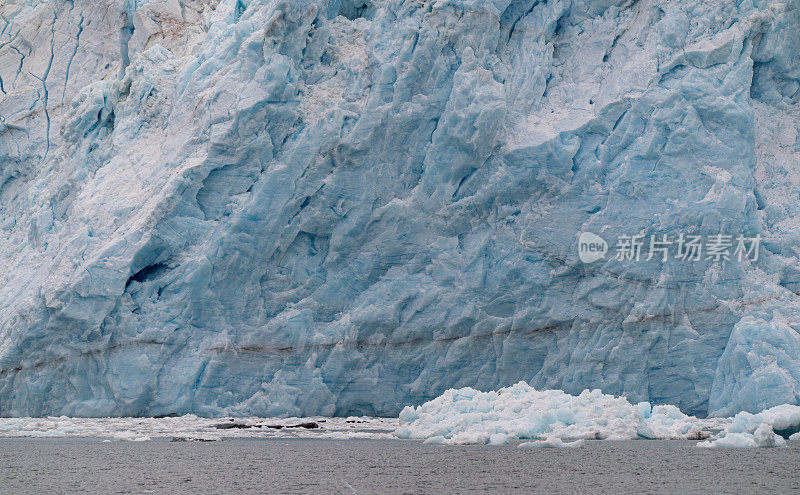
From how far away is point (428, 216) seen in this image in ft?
47.2

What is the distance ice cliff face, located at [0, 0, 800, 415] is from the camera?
13719mm

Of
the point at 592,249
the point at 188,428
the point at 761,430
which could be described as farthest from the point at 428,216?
the point at 761,430

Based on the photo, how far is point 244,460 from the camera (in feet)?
29.3

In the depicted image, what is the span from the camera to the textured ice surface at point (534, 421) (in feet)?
35.3

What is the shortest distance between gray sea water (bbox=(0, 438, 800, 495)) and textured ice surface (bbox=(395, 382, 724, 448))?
36 cm

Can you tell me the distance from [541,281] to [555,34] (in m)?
4.14

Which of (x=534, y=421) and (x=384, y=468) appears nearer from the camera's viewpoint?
(x=384, y=468)

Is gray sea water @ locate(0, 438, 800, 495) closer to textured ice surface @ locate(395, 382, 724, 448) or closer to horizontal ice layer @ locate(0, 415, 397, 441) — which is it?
textured ice surface @ locate(395, 382, 724, 448)

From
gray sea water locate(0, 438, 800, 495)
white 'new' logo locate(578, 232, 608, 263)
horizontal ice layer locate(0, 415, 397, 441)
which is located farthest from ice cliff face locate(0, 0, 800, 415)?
gray sea water locate(0, 438, 800, 495)

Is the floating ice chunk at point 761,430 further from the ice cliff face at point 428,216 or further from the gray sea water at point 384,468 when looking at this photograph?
the ice cliff face at point 428,216

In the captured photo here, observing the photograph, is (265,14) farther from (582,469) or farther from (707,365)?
(582,469)

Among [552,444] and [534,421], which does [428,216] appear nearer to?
[534,421]

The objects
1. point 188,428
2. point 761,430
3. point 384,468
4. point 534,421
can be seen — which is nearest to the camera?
point 384,468

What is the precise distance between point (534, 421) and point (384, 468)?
3117 mm
